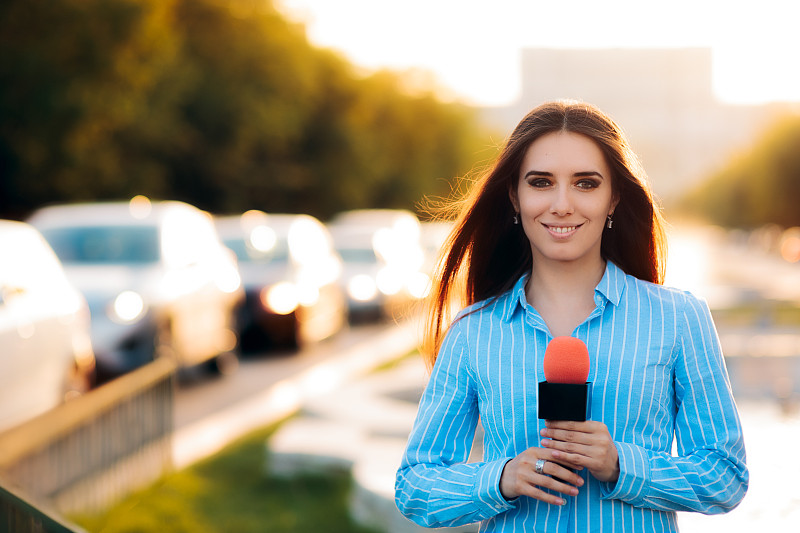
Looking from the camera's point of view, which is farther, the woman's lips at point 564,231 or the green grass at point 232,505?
the green grass at point 232,505

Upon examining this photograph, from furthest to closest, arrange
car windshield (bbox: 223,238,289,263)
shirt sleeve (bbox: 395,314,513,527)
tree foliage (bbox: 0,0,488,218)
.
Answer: tree foliage (bbox: 0,0,488,218) → car windshield (bbox: 223,238,289,263) → shirt sleeve (bbox: 395,314,513,527)

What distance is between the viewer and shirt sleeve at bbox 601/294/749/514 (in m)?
2.04

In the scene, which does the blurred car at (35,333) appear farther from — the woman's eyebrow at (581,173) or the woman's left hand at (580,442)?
the woman's left hand at (580,442)

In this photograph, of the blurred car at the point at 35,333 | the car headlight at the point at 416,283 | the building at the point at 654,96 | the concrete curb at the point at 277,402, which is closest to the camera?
the blurred car at the point at 35,333

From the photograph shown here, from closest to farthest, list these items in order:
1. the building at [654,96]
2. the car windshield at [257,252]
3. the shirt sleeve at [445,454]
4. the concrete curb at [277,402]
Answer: the shirt sleeve at [445,454]
the concrete curb at [277,402]
the car windshield at [257,252]
the building at [654,96]

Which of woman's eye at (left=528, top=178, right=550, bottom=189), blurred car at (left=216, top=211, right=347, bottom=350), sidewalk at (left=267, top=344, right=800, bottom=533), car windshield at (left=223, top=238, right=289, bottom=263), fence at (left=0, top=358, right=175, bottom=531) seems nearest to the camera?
woman's eye at (left=528, top=178, right=550, bottom=189)

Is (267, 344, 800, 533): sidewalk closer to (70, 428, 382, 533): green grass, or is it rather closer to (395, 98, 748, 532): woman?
(70, 428, 382, 533): green grass

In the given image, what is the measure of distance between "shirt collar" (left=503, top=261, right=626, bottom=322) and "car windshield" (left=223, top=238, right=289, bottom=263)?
1258 cm

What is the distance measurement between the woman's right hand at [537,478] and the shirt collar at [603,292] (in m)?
0.34

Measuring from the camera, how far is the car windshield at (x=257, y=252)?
14.8 meters

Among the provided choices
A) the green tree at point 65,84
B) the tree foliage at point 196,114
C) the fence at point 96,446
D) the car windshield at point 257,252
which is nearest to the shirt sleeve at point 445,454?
the fence at point 96,446

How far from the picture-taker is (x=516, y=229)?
2498 millimetres

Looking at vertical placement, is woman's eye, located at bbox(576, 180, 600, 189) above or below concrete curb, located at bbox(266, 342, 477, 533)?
above

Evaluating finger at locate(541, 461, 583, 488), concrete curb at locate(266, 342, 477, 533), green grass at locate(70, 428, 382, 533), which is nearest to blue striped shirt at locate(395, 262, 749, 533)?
finger at locate(541, 461, 583, 488)
